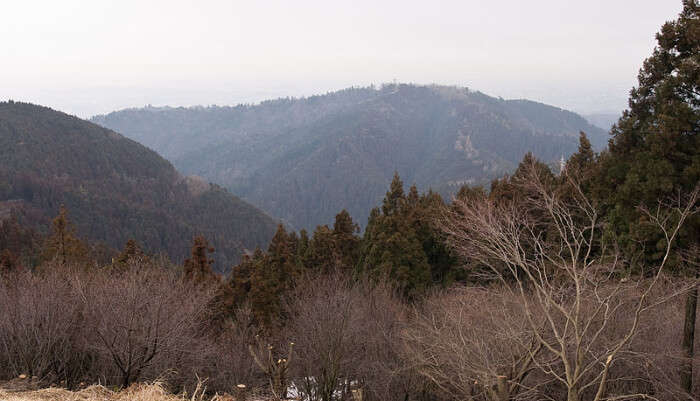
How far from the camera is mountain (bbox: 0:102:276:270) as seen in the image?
138875 mm

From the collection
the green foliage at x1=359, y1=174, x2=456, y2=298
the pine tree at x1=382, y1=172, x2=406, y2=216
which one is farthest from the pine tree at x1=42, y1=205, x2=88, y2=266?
the pine tree at x1=382, y1=172, x2=406, y2=216

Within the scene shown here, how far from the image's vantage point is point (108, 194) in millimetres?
165000

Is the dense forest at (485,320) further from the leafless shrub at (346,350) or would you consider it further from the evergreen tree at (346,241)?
the evergreen tree at (346,241)

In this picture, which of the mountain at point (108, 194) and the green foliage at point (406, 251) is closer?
the green foliage at point (406, 251)

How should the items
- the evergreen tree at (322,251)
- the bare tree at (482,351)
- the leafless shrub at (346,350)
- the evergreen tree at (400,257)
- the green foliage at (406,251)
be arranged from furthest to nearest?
the evergreen tree at (322,251) → the green foliage at (406,251) → the evergreen tree at (400,257) → the leafless shrub at (346,350) → the bare tree at (482,351)

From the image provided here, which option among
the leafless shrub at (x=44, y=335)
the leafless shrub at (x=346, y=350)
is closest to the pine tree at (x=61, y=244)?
the leafless shrub at (x=44, y=335)

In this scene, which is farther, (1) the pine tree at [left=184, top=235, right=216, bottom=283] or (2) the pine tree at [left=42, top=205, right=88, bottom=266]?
(2) the pine tree at [left=42, top=205, right=88, bottom=266]

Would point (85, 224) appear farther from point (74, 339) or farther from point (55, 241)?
point (74, 339)

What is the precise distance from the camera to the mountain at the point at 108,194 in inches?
5468

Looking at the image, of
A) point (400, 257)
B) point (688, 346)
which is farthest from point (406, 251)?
point (688, 346)

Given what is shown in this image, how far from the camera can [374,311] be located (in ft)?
60.0

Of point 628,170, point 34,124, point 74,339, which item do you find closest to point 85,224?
point 34,124

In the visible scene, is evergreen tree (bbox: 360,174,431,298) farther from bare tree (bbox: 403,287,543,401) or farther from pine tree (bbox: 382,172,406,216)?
bare tree (bbox: 403,287,543,401)

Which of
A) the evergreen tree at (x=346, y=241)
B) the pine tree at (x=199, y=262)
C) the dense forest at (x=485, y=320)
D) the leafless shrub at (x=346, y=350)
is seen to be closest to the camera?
the dense forest at (x=485, y=320)
